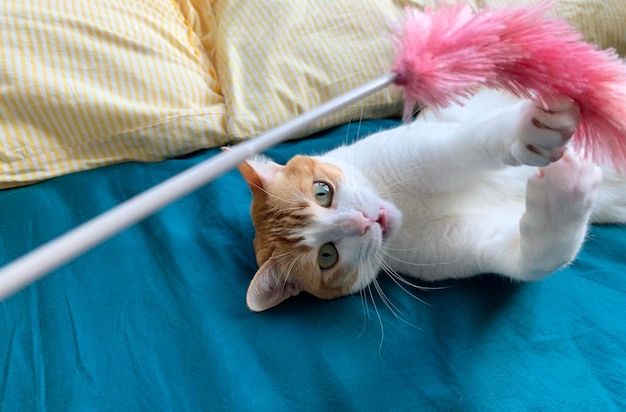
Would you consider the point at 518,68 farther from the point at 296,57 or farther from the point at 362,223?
the point at 296,57

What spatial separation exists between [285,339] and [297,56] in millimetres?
848

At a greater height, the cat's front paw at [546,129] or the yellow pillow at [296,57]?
the cat's front paw at [546,129]

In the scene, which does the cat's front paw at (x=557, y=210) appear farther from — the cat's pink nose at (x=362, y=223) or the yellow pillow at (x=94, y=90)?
the yellow pillow at (x=94, y=90)

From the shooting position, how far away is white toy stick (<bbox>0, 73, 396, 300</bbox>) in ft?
1.25

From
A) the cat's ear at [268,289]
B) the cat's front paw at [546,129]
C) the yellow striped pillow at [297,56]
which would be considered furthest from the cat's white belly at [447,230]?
the yellow striped pillow at [297,56]

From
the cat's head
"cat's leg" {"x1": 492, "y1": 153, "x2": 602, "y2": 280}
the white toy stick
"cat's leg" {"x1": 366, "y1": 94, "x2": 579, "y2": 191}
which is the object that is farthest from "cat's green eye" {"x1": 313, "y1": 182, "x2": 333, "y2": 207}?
the white toy stick

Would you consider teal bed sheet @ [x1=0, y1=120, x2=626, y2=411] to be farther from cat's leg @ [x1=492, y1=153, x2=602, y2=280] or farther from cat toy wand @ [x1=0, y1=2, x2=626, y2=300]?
cat toy wand @ [x1=0, y1=2, x2=626, y2=300]

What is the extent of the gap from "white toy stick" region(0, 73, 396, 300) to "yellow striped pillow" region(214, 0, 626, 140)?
883mm

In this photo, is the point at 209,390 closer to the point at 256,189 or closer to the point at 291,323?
the point at 291,323

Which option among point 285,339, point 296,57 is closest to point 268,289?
point 285,339

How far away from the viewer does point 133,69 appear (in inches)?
51.1

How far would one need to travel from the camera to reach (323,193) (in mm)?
1044

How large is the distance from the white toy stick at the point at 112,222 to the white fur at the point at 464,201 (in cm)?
43

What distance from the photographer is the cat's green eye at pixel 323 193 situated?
104cm
